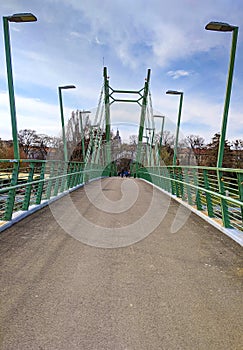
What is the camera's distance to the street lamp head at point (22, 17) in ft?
21.3

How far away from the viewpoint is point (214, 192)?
18.3 ft

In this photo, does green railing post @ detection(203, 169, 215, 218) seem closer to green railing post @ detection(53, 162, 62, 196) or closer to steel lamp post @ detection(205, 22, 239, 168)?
steel lamp post @ detection(205, 22, 239, 168)

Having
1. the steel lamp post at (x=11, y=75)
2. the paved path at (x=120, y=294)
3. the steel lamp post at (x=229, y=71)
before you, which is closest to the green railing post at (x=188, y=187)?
the steel lamp post at (x=229, y=71)

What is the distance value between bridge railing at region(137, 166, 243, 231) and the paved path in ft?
2.34

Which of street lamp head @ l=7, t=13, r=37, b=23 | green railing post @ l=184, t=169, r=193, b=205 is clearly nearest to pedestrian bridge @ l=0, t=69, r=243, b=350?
green railing post @ l=184, t=169, r=193, b=205

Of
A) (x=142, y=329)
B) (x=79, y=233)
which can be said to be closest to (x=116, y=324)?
(x=142, y=329)

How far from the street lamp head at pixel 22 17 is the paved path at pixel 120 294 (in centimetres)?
461

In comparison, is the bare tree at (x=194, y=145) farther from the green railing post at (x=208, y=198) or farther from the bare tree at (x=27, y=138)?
the green railing post at (x=208, y=198)

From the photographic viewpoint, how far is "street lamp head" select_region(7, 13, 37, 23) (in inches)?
255

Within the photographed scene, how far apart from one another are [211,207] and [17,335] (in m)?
4.75

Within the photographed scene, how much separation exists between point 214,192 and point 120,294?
3.38 metres

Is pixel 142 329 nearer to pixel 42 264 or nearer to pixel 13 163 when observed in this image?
pixel 42 264

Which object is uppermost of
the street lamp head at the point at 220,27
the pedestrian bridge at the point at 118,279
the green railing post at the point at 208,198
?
the street lamp head at the point at 220,27

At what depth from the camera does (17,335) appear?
6.85 ft
